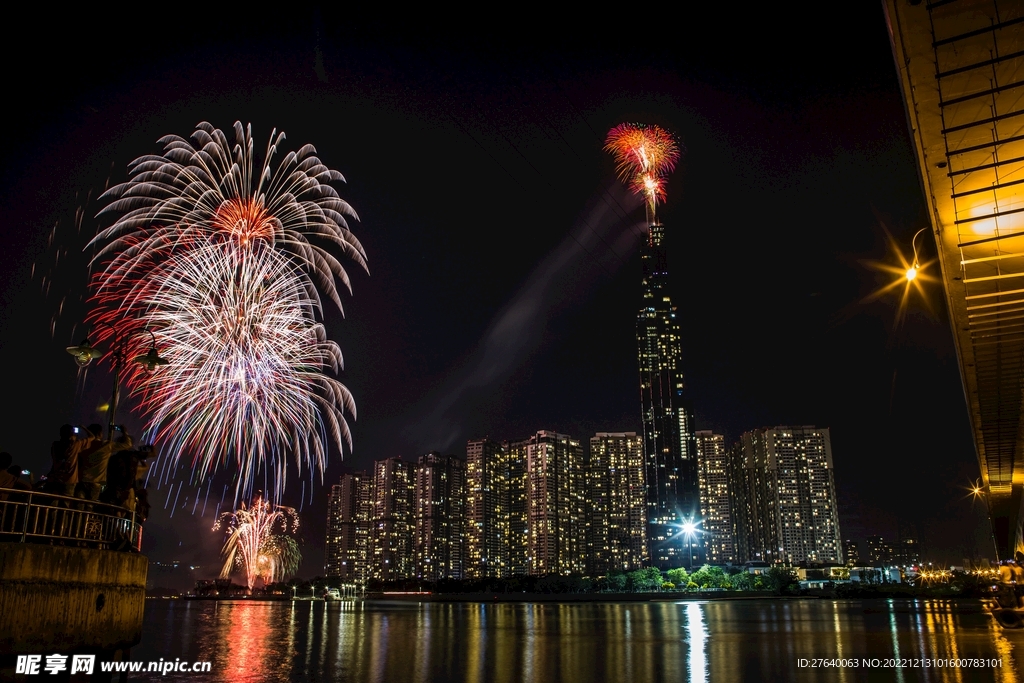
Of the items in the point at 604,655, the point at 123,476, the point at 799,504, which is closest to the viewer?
the point at 123,476

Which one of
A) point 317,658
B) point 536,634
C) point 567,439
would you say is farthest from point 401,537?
point 317,658

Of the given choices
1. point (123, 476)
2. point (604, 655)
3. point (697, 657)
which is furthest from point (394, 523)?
point (123, 476)

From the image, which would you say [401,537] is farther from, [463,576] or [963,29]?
[963,29]

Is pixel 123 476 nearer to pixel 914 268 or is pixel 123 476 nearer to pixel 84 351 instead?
pixel 84 351

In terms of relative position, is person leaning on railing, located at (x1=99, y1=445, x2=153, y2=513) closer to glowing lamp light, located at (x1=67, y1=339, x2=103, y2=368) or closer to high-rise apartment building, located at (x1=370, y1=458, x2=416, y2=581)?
glowing lamp light, located at (x1=67, y1=339, x2=103, y2=368)

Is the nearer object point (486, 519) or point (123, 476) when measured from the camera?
point (123, 476)

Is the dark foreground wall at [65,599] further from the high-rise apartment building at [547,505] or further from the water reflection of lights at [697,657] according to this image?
the high-rise apartment building at [547,505]

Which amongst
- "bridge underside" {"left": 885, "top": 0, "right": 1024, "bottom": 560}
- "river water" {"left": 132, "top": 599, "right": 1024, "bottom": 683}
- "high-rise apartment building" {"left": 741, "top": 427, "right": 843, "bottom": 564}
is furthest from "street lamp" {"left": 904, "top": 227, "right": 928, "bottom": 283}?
"high-rise apartment building" {"left": 741, "top": 427, "right": 843, "bottom": 564}
